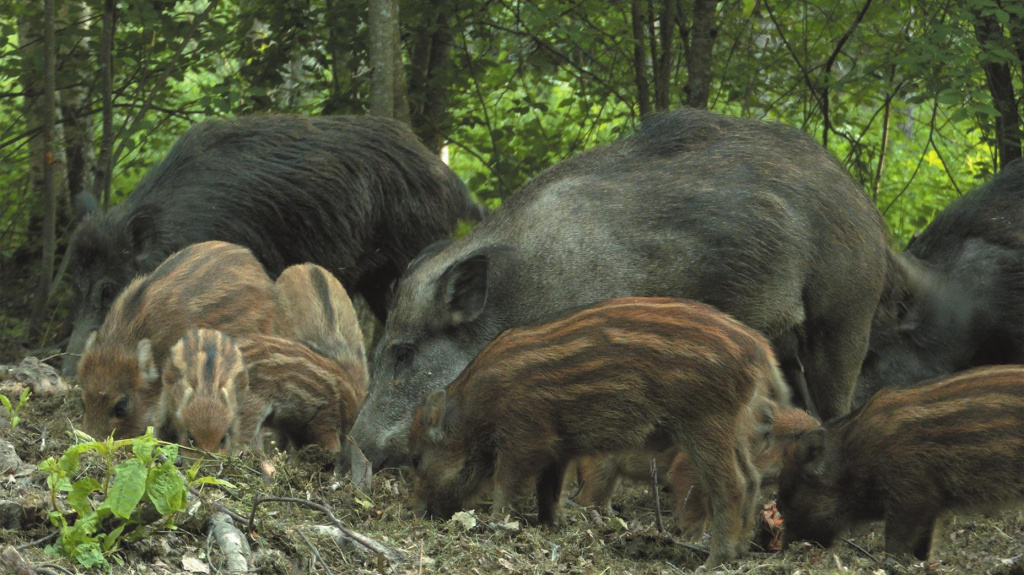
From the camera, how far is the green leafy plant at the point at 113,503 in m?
3.04

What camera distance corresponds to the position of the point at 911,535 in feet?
14.0

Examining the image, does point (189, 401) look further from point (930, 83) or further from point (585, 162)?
point (930, 83)

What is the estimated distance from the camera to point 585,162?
579 centimetres

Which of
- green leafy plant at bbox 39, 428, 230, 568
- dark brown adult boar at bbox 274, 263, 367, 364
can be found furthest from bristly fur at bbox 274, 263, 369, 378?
green leafy plant at bbox 39, 428, 230, 568

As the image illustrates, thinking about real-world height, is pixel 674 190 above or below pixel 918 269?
above

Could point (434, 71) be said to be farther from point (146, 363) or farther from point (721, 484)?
point (721, 484)

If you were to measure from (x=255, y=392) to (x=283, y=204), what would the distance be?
2.07m

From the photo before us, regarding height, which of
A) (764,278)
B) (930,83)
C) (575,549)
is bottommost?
(575,549)

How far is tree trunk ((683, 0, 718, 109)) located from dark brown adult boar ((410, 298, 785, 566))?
3.57 m

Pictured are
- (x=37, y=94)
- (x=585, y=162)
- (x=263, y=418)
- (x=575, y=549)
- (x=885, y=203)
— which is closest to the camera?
(x=575, y=549)

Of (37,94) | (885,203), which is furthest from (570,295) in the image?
(885,203)

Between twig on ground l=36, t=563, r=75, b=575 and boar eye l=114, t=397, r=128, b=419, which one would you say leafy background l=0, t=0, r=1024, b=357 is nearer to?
boar eye l=114, t=397, r=128, b=419

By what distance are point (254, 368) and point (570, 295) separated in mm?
1439

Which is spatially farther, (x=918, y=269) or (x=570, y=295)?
(x=918, y=269)
